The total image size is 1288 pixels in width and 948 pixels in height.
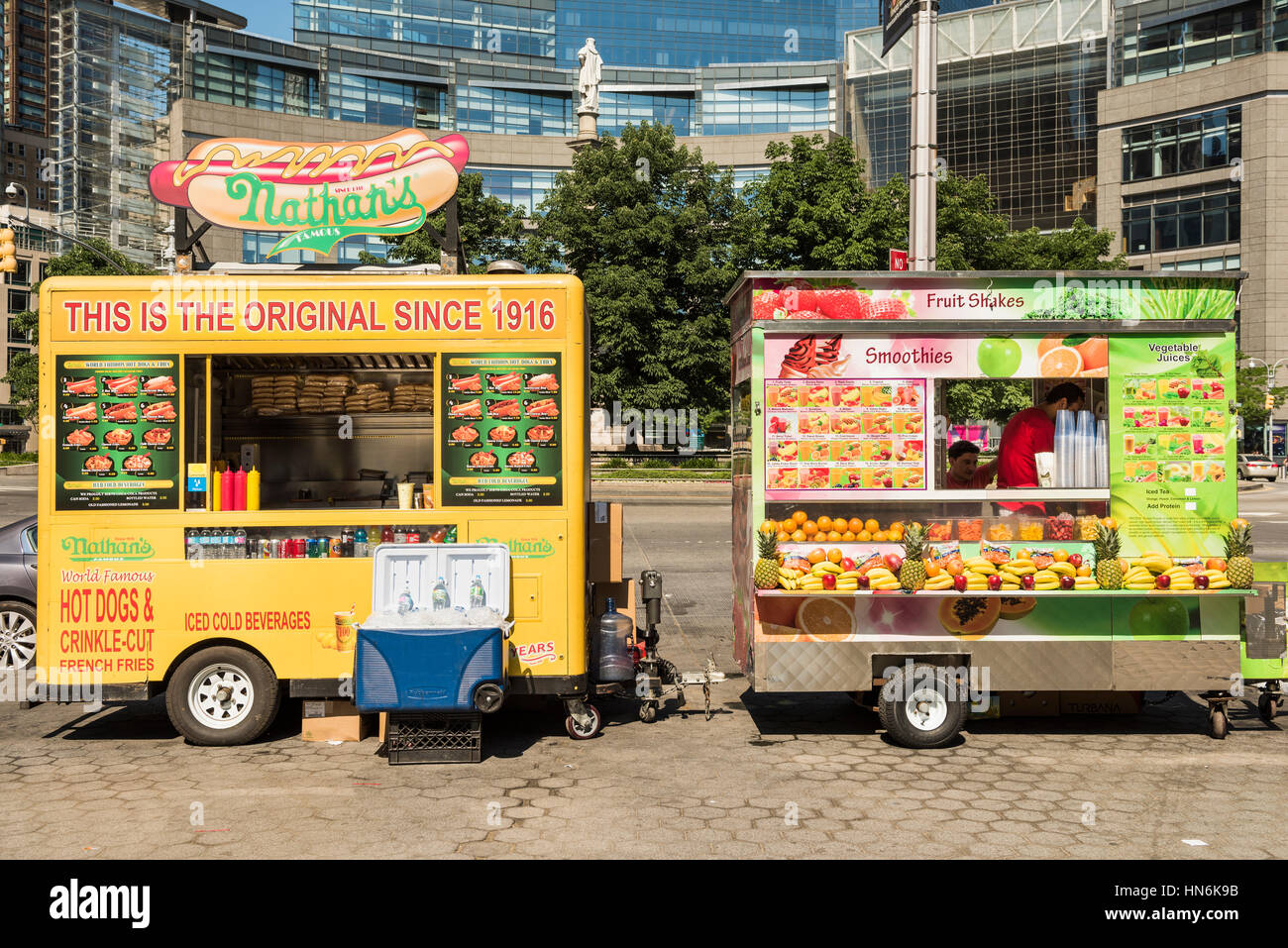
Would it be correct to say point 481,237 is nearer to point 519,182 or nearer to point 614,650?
point 614,650

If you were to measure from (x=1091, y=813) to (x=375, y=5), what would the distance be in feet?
338

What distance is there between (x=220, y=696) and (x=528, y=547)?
257 cm

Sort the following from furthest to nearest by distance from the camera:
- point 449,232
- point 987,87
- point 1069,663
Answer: point 987,87 < point 449,232 < point 1069,663

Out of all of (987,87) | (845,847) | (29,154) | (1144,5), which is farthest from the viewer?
(29,154)

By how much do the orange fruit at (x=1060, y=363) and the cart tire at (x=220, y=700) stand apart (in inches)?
249

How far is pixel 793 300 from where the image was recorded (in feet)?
26.3

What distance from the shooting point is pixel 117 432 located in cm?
779

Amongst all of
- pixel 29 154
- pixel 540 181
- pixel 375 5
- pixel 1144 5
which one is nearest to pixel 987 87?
pixel 1144 5

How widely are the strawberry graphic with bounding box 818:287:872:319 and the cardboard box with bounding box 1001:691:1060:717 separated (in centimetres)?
330

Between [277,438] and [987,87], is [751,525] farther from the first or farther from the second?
[987,87]

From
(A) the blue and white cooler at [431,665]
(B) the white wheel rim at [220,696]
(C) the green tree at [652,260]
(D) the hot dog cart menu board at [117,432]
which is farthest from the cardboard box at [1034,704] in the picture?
(C) the green tree at [652,260]

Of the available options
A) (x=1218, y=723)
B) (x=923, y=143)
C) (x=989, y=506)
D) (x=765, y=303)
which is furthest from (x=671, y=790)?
(x=923, y=143)

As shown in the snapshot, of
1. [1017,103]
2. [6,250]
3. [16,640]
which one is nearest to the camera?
[16,640]

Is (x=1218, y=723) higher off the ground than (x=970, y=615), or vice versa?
(x=970, y=615)
